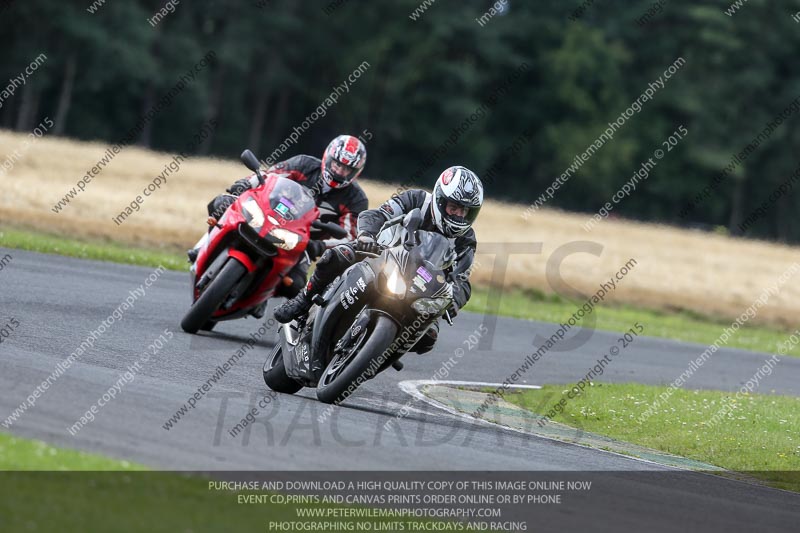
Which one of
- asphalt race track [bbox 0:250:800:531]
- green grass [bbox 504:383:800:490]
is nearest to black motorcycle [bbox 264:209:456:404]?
asphalt race track [bbox 0:250:800:531]

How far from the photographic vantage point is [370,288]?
9.55 metres

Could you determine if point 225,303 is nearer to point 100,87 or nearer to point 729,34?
point 100,87

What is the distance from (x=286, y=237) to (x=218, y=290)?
30.9 inches

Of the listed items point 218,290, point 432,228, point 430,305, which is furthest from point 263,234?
point 430,305

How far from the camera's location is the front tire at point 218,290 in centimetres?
1184

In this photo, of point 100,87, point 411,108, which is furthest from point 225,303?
point 411,108

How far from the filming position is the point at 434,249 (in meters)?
9.54

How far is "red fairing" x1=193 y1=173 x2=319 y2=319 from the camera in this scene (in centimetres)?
1200

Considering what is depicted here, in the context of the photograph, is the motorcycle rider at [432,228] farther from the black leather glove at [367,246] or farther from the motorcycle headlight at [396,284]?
the motorcycle headlight at [396,284]

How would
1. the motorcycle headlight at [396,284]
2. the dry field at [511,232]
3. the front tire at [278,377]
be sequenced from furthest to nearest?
the dry field at [511,232] < the front tire at [278,377] < the motorcycle headlight at [396,284]

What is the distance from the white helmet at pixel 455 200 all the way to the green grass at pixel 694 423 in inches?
118

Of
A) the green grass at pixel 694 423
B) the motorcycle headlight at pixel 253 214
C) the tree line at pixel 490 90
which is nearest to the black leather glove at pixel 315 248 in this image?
the motorcycle headlight at pixel 253 214
